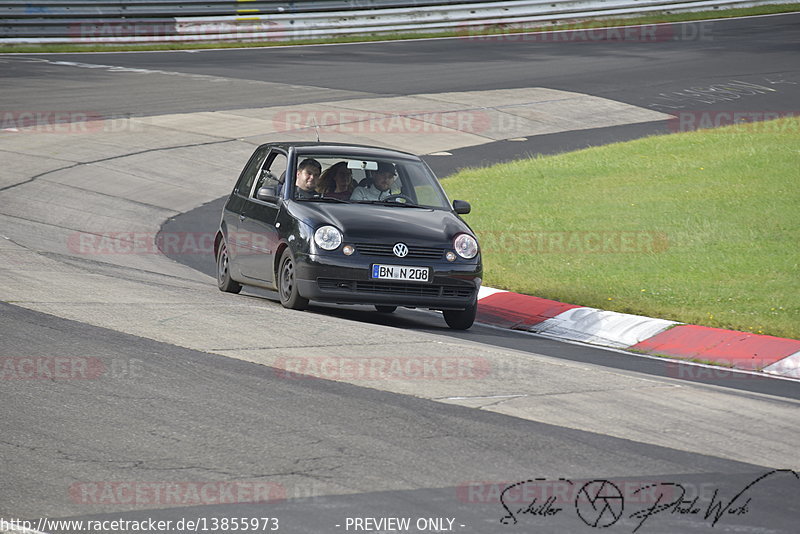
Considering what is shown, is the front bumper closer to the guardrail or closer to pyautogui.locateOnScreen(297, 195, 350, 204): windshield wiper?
pyautogui.locateOnScreen(297, 195, 350, 204): windshield wiper

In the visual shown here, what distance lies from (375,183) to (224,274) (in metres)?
2.13

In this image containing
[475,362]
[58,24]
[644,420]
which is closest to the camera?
[644,420]

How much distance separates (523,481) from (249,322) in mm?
4275

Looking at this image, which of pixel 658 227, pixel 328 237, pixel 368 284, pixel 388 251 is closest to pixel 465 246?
pixel 388 251

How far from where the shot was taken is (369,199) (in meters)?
11.5

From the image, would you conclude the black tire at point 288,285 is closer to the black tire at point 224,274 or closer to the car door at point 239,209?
the car door at point 239,209

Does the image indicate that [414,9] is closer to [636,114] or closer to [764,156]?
[636,114]

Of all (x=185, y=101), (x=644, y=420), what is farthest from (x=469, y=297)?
(x=185, y=101)

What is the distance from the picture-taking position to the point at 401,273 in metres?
10.5

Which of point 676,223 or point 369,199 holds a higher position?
point 369,199

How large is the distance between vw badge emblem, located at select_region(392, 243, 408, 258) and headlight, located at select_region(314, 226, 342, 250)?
18.9 inches

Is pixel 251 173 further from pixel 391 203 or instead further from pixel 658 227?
pixel 658 227
